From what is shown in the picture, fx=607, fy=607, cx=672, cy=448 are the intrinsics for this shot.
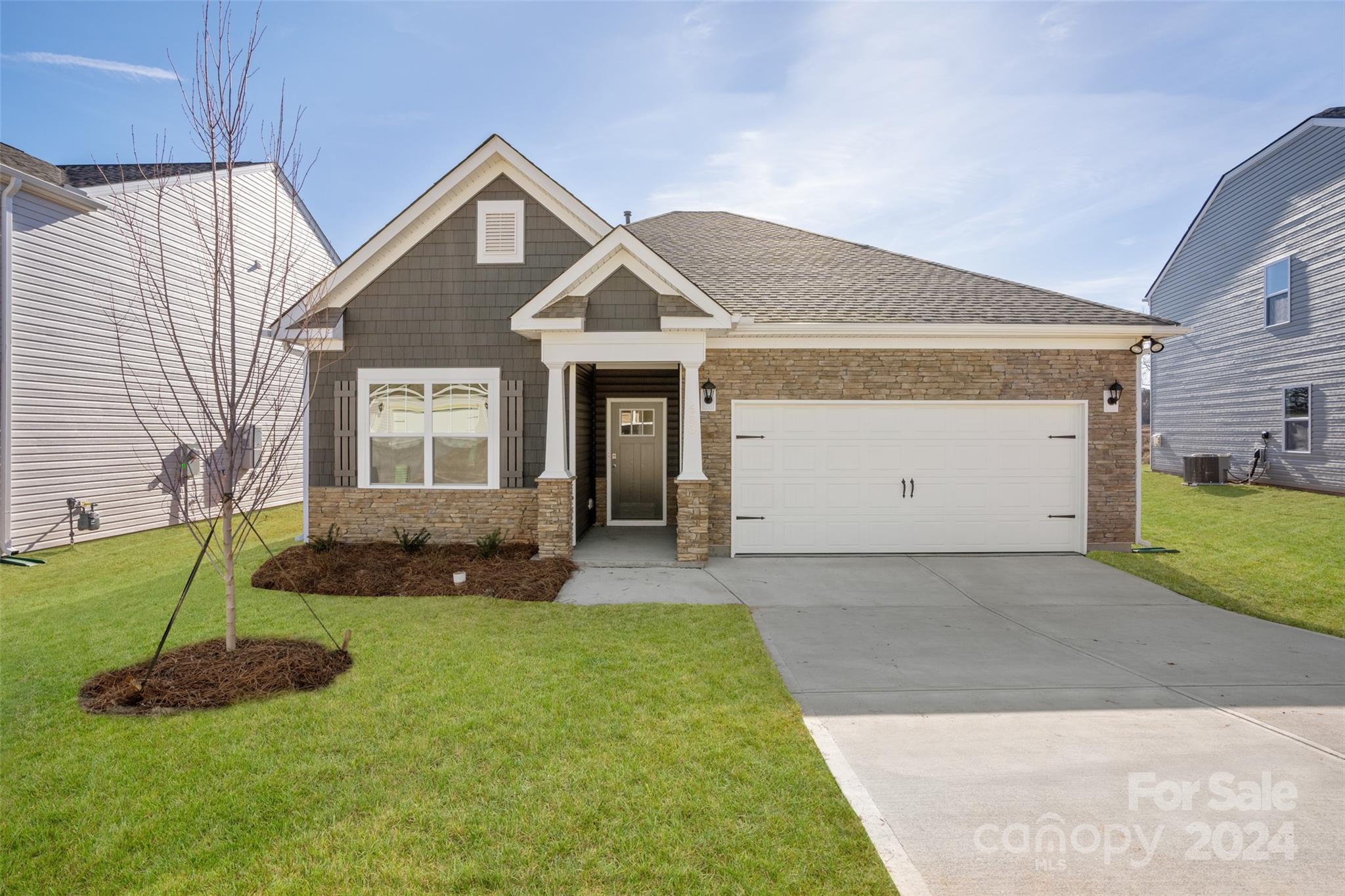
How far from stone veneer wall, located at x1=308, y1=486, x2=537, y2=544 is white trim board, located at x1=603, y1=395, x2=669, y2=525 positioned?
8.02 feet

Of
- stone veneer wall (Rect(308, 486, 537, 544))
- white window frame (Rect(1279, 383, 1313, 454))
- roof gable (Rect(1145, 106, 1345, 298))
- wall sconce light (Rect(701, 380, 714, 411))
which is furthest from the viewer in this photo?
white window frame (Rect(1279, 383, 1313, 454))

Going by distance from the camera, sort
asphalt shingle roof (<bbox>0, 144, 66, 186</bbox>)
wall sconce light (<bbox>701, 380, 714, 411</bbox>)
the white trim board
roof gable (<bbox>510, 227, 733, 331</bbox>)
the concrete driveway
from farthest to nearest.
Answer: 1. the white trim board
2. asphalt shingle roof (<bbox>0, 144, 66, 186</bbox>)
3. wall sconce light (<bbox>701, 380, 714, 411</bbox>)
4. roof gable (<bbox>510, 227, 733, 331</bbox>)
5. the concrete driveway

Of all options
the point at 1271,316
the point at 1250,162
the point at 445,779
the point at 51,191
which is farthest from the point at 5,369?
the point at 1250,162

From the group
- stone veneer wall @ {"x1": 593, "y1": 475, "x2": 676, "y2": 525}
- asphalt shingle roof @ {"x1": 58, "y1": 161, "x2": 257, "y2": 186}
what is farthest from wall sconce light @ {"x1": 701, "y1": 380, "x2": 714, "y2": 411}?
asphalt shingle roof @ {"x1": 58, "y1": 161, "x2": 257, "y2": 186}

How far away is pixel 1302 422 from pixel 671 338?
16121 mm

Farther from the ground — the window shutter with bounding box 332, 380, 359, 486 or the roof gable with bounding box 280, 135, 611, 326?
the roof gable with bounding box 280, 135, 611, 326

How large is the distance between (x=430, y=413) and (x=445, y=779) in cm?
741

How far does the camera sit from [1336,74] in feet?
36.8

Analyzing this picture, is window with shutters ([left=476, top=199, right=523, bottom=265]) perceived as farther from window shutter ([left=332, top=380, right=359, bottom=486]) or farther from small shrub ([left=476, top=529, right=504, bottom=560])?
small shrub ([left=476, top=529, right=504, bottom=560])

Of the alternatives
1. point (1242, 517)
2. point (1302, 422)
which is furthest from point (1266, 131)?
point (1242, 517)

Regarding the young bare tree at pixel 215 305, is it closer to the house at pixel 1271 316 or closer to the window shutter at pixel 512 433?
the window shutter at pixel 512 433

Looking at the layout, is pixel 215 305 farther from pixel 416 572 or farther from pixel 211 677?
pixel 416 572

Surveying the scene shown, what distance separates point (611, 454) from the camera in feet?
39.1

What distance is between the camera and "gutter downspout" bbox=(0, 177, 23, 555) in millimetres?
9234
